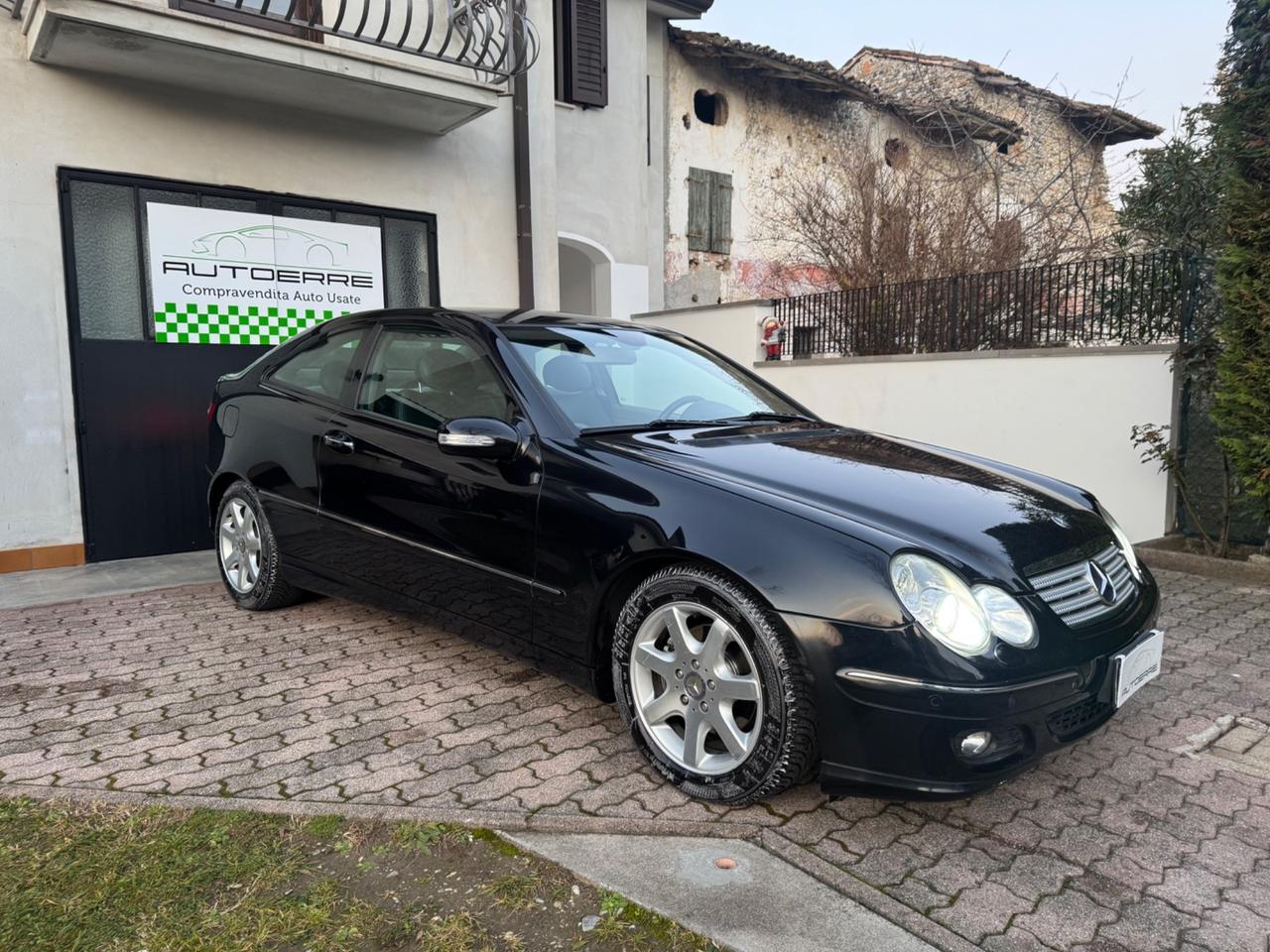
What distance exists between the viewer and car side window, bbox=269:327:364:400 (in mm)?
4219

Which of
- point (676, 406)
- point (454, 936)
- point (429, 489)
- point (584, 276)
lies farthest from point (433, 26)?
point (454, 936)

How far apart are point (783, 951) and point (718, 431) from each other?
6.35ft

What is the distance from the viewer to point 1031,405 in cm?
744

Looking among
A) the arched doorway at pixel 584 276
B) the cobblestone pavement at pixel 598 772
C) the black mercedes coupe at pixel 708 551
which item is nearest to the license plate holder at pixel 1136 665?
the black mercedes coupe at pixel 708 551

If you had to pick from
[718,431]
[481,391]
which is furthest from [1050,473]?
[481,391]

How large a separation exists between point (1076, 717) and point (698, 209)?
39.9 feet

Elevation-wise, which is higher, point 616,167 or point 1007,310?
point 616,167

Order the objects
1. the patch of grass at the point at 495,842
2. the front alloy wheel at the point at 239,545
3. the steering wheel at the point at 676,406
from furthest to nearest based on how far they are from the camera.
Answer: the front alloy wheel at the point at 239,545
the steering wheel at the point at 676,406
the patch of grass at the point at 495,842

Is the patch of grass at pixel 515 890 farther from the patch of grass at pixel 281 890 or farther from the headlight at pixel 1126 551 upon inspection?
the headlight at pixel 1126 551

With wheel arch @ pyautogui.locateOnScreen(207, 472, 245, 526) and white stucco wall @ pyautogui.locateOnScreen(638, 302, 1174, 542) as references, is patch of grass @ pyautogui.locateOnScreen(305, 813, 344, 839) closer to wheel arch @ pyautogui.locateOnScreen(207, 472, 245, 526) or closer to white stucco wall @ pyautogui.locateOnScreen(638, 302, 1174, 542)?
wheel arch @ pyautogui.locateOnScreen(207, 472, 245, 526)

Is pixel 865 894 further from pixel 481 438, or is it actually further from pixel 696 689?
pixel 481 438

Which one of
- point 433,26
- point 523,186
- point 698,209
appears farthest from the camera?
point 698,209

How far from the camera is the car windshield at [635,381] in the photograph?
3.47 m

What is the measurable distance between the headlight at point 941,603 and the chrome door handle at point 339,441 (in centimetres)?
250
